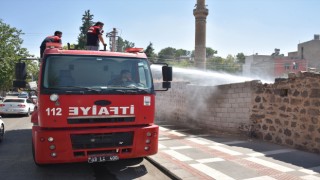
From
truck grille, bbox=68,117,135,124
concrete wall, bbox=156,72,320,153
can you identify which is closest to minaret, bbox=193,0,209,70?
concrete wall, bbox=156,72,320,153

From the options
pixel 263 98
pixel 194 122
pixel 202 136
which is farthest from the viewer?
pixel 194 122

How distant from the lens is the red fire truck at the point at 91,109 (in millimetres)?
5867

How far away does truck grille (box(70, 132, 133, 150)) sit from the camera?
5.93 meters

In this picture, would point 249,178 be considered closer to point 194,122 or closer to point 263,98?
point 263,98

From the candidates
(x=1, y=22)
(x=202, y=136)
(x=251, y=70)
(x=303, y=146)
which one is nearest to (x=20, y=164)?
(x=202, y=136)

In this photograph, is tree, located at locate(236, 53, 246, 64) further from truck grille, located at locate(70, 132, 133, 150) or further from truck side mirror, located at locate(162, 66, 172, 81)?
truck grille, located at locate(70, 132, 133, 150)

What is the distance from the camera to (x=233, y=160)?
741 cm

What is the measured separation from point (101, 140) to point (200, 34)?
95.5ft

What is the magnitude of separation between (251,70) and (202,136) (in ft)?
205

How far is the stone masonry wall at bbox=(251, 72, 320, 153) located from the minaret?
78.4ft

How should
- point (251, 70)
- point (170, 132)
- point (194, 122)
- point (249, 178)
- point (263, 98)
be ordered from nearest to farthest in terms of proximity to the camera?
point (249, 178), point (263, 98), point (170, 132), point (194, 122), point (251, 70)

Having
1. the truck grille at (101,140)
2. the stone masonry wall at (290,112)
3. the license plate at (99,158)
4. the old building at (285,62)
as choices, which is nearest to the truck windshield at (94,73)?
the truck grille at (101,140)

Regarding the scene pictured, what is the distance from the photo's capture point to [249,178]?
6.04 meters

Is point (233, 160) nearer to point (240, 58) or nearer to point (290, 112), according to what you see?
point (290, 112)
